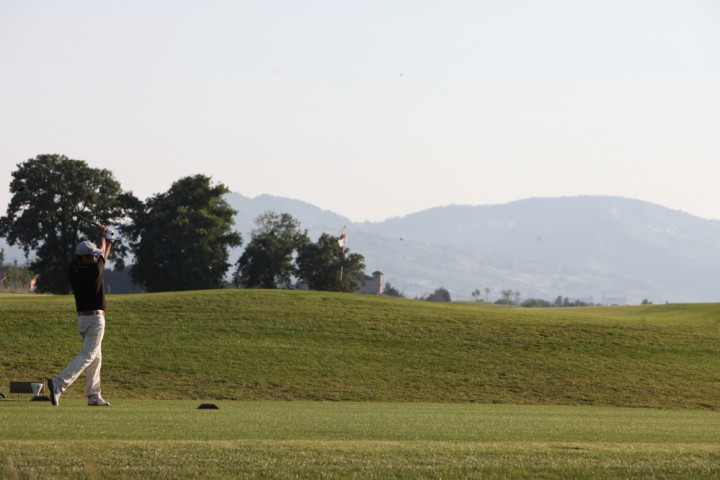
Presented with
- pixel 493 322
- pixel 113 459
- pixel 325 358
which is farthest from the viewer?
pixel 493 322

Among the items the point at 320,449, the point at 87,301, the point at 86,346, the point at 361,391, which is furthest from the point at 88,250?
the point at 361,391

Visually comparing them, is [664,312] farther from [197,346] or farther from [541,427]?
[541,427]

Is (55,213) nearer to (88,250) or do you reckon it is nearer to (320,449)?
(88,250)

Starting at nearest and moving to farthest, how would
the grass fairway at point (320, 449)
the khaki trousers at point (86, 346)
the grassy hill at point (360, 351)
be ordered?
1. the grass fairway at point (320, 449)
2. the khaki trousers at point (86, 346)
3. the grassy hill at point (360, 351)

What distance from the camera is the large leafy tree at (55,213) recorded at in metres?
119

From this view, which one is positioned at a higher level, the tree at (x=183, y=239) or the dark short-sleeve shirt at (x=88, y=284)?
the tree at (x=183, y=239)

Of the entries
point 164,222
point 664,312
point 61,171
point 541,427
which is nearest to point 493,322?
point 664,312

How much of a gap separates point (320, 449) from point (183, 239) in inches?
4144

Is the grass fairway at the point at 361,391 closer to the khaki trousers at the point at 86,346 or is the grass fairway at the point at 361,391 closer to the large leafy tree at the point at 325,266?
the khaki trousers at the point at 86,346

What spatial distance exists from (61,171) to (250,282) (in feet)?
77.5

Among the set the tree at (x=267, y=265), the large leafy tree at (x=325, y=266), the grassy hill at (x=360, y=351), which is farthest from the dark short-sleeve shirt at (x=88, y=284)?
the tree at (x=267, y=265)

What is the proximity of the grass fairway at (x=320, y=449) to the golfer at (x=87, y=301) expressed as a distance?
1.16m

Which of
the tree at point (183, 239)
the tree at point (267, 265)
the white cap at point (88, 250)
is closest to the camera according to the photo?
the white cap at point (88, 250)

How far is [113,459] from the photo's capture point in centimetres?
1305
